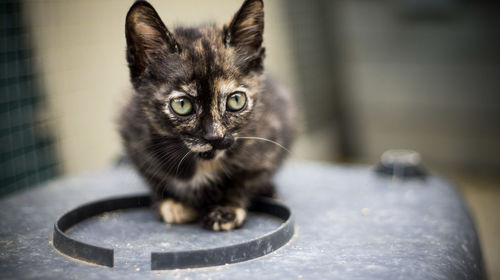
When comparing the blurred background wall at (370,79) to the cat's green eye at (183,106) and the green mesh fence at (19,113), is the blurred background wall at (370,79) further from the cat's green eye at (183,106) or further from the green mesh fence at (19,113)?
→ the cat's green eye at (183,106)

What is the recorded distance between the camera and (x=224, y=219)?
1417 millimetres

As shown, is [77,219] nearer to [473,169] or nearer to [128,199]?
[128,199]

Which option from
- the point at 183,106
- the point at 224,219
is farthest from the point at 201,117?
the point at 224,219

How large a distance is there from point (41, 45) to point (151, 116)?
3.40ft

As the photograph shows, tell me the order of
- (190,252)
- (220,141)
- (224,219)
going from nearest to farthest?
(190,252), (220,141), (224,219)

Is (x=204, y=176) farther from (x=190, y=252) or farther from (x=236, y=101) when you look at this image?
(x=190, y=252)

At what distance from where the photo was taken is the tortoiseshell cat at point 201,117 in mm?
1327

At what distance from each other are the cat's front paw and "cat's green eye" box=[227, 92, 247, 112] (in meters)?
0.28

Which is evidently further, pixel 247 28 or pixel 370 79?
pixel 370 79

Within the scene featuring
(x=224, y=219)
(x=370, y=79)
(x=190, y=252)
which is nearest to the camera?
(x=190, y=252)

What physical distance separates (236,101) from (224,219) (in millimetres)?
311

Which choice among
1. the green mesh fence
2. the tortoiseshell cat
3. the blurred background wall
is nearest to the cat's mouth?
the tortoiseshell cat

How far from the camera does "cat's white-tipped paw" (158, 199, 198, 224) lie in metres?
1.48

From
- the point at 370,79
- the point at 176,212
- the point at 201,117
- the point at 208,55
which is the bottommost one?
the point at 176,212
